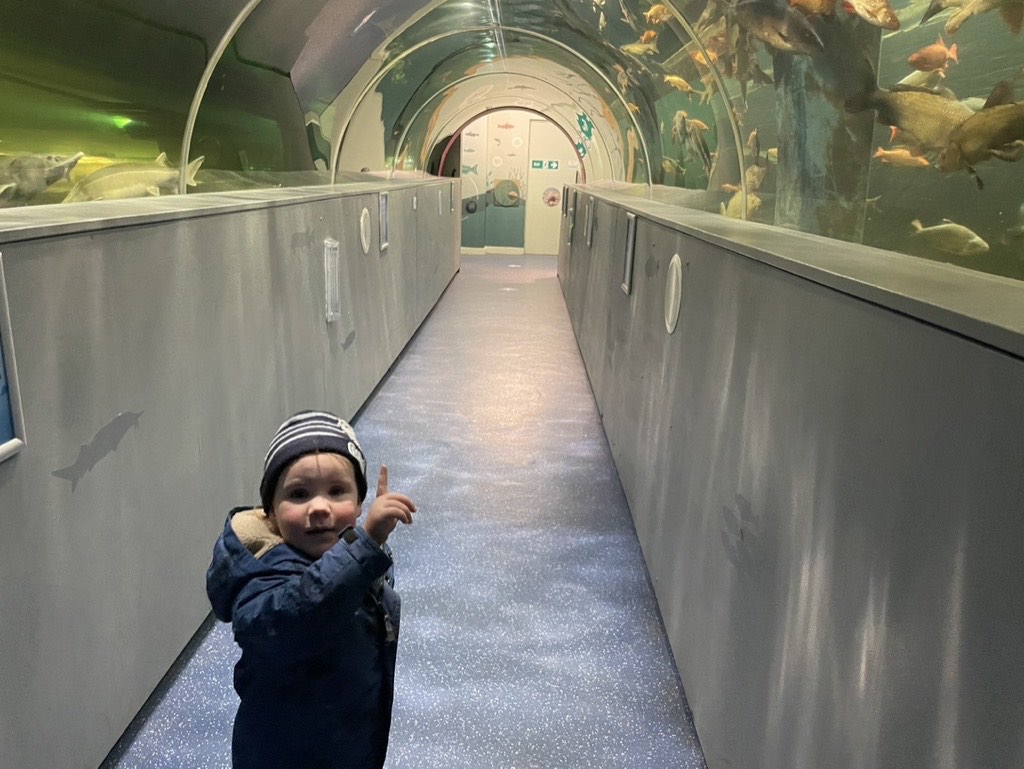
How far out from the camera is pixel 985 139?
2.29 metres

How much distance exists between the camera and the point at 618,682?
3.29 meters

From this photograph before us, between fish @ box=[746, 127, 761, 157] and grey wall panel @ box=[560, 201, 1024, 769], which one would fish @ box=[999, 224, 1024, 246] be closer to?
grey wall panel @ box=[560, 201, 1024, 769]

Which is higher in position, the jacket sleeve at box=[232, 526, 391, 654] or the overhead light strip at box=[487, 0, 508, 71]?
the overhead light strip at box=[487, 0, 508, 71]

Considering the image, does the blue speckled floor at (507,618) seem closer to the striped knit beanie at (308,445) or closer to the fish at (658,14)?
the striped knit beanie at (308,445)

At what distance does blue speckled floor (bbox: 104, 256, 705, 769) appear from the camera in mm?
2906

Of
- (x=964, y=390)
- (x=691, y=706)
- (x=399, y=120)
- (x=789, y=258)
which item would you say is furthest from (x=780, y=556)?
(x=399, y=120)

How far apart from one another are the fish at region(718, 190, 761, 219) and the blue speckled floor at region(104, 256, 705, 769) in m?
1.84

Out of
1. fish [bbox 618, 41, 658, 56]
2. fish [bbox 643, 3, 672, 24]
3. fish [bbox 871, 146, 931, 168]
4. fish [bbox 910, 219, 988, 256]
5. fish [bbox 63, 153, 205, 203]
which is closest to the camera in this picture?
fish [bbox 910, 219, 988, 256]

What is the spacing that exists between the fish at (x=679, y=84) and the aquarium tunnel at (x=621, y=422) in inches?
2.4

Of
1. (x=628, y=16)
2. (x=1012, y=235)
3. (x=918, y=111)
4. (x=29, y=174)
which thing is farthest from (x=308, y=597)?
(x=628, y=16)

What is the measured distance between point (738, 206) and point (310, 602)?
404 centimetres

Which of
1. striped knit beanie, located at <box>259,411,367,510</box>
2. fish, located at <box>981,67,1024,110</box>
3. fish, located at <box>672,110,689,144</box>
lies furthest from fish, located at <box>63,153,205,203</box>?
fish, located at <box>672,110,689,144</box>

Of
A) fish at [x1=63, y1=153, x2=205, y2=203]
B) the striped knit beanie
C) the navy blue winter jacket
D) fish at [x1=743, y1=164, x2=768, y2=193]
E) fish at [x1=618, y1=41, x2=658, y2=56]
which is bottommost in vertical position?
the navy blue winter jacket

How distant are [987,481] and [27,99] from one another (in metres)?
3.71
